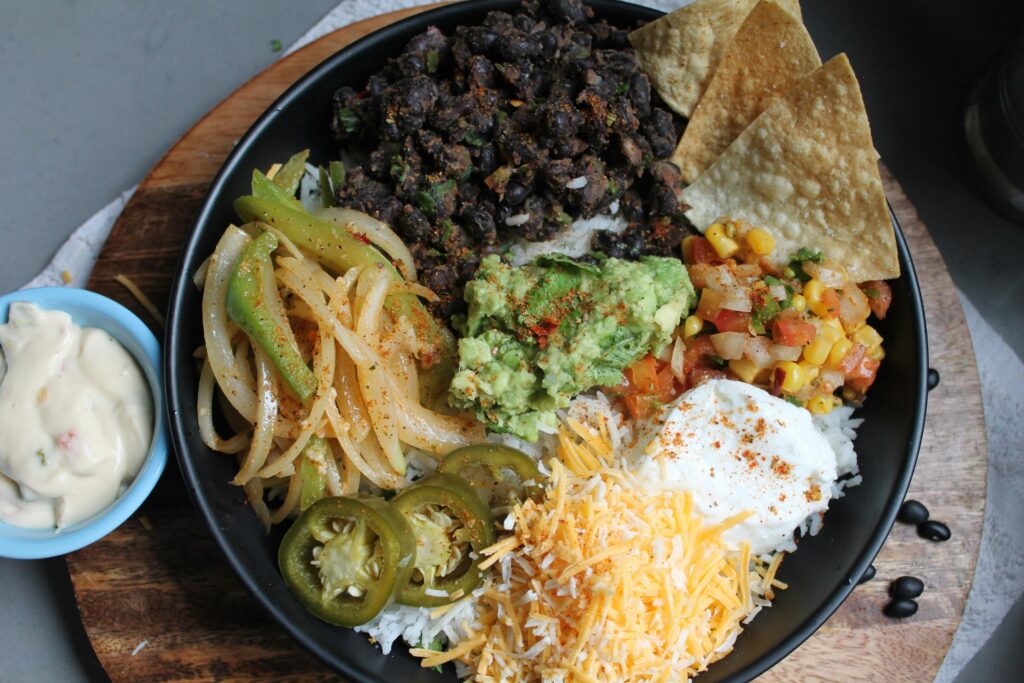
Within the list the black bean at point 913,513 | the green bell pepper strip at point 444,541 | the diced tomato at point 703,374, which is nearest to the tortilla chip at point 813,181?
the diced tomato at point 703,374

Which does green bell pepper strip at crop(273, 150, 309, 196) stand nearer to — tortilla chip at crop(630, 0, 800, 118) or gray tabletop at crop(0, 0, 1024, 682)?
gray tabletop at crop(0, 0, 1024, 682)

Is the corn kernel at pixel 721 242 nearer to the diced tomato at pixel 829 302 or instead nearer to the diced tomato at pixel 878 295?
the diced tomato at pixel 829 302

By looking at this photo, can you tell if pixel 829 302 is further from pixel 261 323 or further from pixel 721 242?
pixel 261 323

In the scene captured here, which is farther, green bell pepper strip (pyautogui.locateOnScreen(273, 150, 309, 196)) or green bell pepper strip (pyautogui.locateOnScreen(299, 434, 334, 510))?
green bell pepper strip (pyautogui.locateOnScreen(273, 150, 309, 196))

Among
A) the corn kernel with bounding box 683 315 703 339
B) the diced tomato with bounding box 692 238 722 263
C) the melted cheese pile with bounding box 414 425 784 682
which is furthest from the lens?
the diced tomato with bounding box 692 238 722 263

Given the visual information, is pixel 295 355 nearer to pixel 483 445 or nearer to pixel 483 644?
pixel 483 445

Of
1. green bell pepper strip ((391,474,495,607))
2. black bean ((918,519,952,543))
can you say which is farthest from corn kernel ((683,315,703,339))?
black bean ((918,519,952,543))

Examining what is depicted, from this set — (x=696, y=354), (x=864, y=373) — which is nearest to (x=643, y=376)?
(x=696, y=354)
